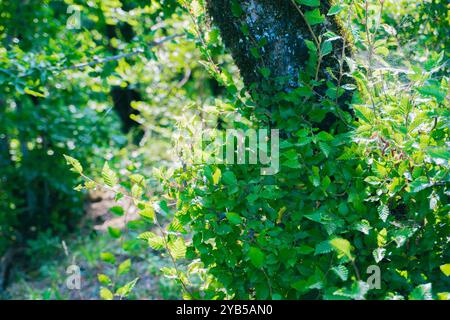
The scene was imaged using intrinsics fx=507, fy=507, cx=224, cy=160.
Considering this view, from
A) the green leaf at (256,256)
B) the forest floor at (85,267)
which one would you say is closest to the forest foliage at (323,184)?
the green leaf at (256,256)

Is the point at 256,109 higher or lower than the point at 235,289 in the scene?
higher

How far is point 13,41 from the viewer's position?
16.5 feet

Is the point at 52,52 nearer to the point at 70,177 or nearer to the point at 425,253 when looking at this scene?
the point at 70,177

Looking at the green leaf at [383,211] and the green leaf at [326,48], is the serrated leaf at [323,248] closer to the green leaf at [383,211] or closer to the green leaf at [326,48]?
the green leaf at [383,211]

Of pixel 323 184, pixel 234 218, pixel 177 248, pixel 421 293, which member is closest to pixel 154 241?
pixel 177 248

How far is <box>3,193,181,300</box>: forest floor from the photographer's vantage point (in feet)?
13.7

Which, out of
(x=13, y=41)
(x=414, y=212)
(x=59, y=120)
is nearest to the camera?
(x=414, y=212)

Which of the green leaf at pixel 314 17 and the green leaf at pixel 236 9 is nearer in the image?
the green leaf at pixel 314 17

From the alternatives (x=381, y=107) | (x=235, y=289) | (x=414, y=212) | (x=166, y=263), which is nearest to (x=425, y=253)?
(x=414, y=212)

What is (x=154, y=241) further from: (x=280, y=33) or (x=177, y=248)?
(x=280, y=33)

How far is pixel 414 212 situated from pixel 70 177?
14.8 feet

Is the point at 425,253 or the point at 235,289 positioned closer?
the point at 425,253

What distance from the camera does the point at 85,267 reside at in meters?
4.91

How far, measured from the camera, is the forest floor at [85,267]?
4164mm
